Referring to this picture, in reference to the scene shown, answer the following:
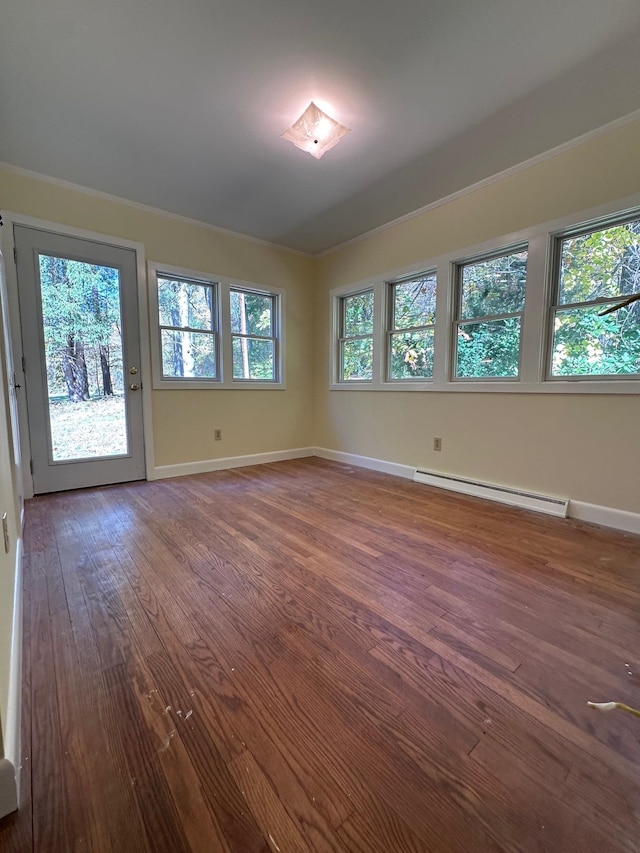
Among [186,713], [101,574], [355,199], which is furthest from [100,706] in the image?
[355,199]

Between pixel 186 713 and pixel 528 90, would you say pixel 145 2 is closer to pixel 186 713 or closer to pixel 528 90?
pixel 528 90

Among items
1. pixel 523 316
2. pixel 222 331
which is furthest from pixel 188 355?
pixel 523 316

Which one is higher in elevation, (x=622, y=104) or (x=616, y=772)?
(x=622, y=104)

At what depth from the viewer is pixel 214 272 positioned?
3779 millimetres

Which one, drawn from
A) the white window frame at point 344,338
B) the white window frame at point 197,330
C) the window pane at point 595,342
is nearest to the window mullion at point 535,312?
the window pane at point 595,342

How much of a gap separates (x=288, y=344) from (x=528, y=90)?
307 centimetres

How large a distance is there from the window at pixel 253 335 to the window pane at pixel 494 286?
2245mm

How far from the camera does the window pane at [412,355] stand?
3.48 meters

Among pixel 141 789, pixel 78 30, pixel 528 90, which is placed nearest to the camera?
pixel 141 789

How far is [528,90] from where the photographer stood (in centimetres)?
199

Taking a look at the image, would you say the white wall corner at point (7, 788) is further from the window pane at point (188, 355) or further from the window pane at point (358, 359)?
the window pane at point (358, 359)

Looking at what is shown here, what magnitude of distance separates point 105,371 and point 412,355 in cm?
293

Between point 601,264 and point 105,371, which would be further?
point 105,371

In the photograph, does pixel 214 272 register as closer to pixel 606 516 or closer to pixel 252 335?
pixel 252 335
